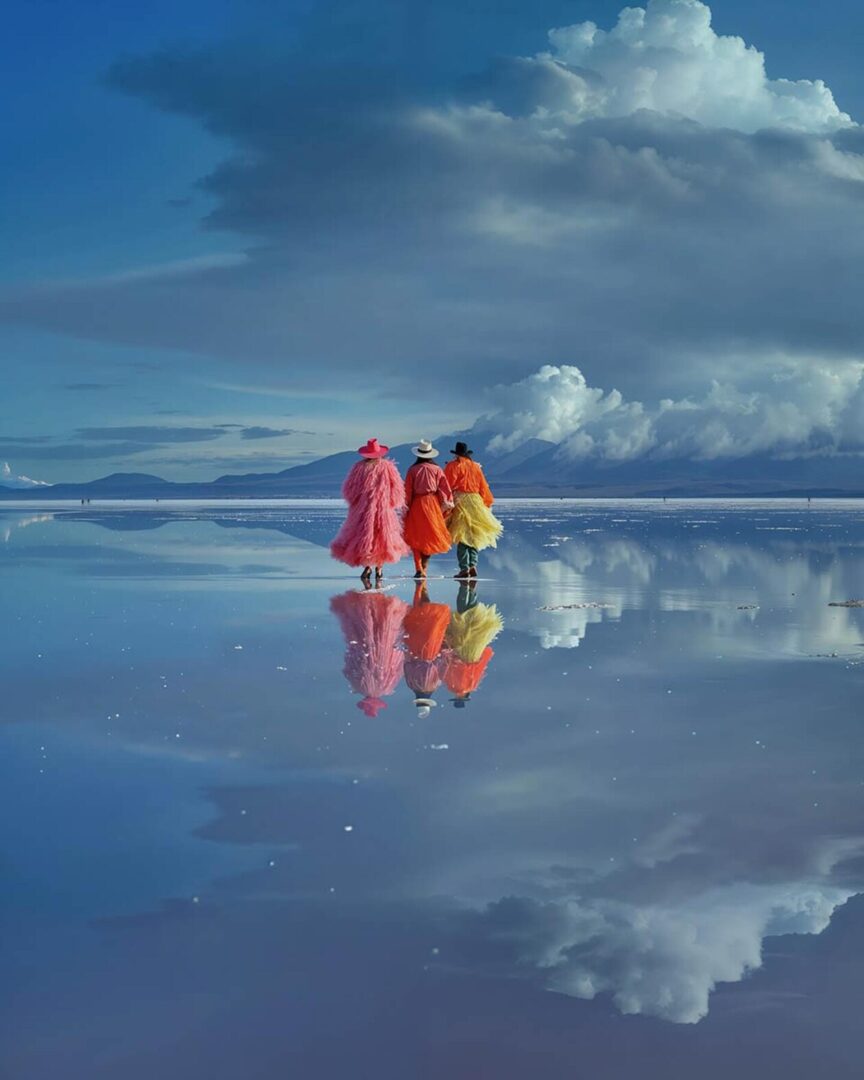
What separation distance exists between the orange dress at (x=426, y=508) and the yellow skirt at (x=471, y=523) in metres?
0.30

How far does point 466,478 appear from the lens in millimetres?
21594

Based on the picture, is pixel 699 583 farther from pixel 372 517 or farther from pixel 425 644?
pixel 425 644

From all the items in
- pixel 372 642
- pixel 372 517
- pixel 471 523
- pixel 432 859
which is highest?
pixel 372 517

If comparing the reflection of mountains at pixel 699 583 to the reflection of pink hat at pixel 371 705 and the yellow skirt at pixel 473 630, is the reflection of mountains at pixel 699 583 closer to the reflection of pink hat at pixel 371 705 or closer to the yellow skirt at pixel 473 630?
the yellow skirt at pixel 473 630

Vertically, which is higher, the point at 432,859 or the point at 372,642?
the point at 372,642

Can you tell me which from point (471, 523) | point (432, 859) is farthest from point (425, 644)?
point (471, 523)

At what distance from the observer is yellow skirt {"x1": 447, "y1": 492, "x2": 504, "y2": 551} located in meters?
21.1

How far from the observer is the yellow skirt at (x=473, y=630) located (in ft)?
38.4

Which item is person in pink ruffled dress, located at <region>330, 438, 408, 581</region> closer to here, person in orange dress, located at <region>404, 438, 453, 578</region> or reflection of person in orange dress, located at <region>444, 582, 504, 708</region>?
person in orange dress, located at <region>404, 438, 453, 578</region>

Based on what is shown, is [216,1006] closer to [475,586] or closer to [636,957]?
[636,957]

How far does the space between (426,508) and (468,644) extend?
860 centimetres

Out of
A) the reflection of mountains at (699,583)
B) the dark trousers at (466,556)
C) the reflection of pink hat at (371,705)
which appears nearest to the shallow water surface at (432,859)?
the reflection of pink hat at (371,705)

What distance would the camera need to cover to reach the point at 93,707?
8.77 m

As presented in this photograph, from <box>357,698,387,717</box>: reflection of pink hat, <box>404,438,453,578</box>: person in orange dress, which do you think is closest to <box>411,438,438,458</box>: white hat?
<box>404,438,453,578</box>: person in orange dress
